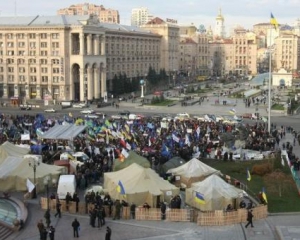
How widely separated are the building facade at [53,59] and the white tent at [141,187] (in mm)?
50271

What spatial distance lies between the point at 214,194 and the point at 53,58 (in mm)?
54963

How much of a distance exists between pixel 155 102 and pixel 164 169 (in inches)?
1691

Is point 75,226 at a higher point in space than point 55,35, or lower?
lower

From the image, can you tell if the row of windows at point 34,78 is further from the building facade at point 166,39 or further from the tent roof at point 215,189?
the tent roof at point 215,189

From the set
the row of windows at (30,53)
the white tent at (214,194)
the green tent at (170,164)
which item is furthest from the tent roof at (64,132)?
the row of windows at (30,53)

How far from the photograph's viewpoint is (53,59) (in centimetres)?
7331

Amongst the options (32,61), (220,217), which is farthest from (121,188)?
(32,61)

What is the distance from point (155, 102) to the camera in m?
70.2

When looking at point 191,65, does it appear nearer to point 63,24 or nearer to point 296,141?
point 63,24

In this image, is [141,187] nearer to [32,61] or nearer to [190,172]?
[190,172]

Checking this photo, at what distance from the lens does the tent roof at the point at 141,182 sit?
2222 centimetres

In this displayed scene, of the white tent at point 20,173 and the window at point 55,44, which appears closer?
the white tent at point 20,173

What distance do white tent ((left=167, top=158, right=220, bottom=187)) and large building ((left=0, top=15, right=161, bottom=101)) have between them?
46.5 meters

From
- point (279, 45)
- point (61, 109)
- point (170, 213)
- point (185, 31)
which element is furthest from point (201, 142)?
point (185, 31)
